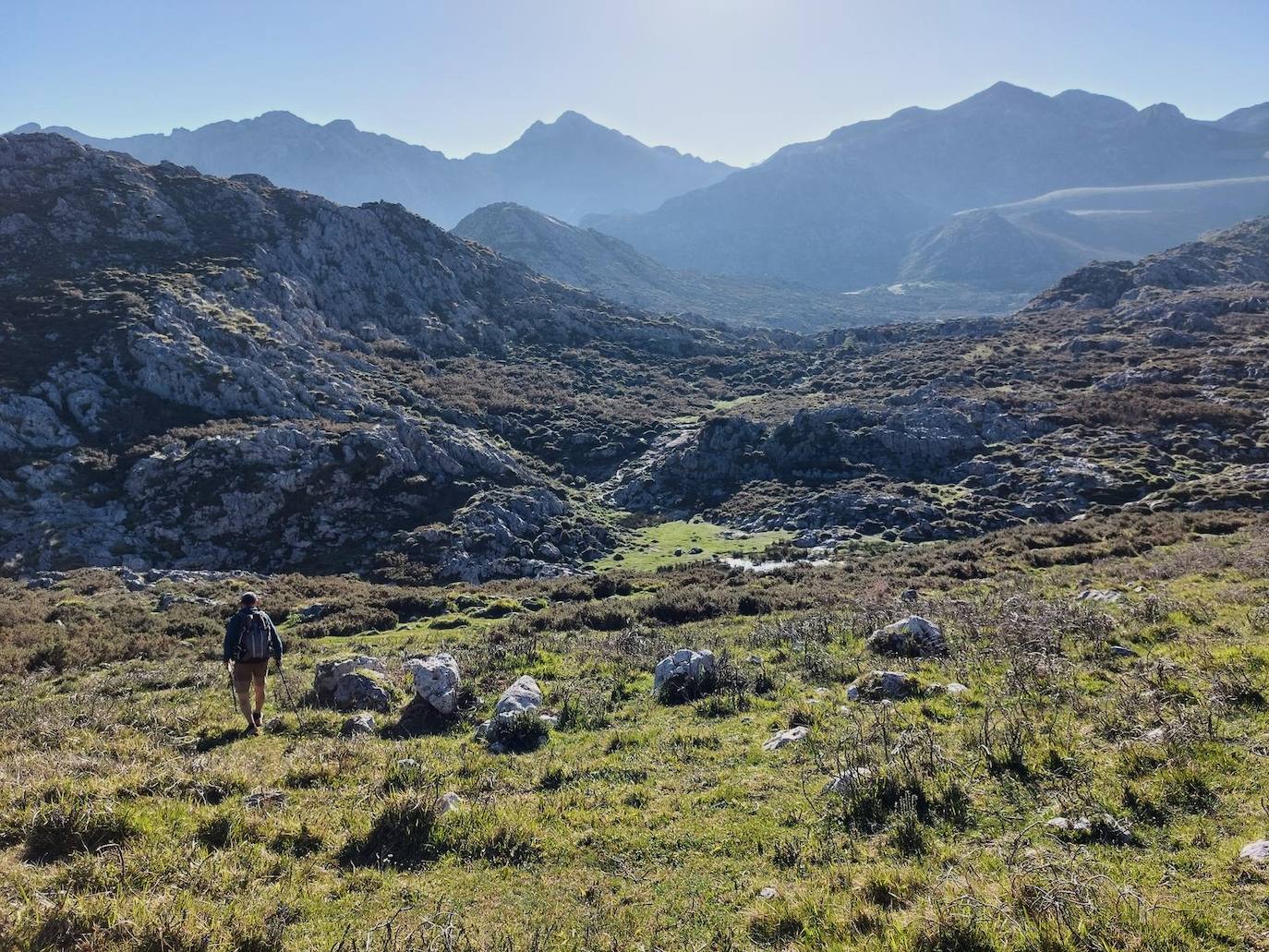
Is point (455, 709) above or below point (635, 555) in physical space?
above

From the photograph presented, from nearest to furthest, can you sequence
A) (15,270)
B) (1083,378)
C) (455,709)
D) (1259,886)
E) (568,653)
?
1. (1259,886)
2. (455,709)
3. (568,653)
4. (15,270)
5. (1083,378)

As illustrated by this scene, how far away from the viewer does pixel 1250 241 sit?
158625 mm

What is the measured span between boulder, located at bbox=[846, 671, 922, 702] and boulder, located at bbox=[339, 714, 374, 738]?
9.87 metres

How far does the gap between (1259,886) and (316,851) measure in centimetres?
968

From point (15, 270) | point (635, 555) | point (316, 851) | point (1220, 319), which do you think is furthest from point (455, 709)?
point (1220, 319)

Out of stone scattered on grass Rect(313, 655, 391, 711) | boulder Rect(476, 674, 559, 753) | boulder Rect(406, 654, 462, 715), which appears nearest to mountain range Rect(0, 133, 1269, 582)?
stone scattered on grass Rect(313, 655, 391, 711)

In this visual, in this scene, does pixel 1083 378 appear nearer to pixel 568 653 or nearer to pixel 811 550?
pixel 811 550

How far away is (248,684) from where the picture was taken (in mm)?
12750

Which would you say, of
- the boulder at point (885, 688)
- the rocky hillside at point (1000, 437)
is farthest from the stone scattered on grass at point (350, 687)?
the rocky hillside at point (1000, 437)

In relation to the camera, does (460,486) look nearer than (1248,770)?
No

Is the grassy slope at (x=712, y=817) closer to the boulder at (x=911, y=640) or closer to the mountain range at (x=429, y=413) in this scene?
the boulder at (x=911, y=640)

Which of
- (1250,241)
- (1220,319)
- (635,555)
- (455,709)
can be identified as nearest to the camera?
(455,709)

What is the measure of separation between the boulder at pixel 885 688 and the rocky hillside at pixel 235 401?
1526 inches

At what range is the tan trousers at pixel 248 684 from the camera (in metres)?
12.6
